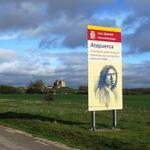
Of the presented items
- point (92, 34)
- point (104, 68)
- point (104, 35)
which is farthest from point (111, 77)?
point (92, 34)

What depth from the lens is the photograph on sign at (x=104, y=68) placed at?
20.8 meters

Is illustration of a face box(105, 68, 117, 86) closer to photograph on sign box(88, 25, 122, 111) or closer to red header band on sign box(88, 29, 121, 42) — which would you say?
photograph on sign box(88, 25, 122, 111)

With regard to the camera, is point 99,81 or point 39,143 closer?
point 39,143

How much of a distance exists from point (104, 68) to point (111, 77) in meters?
0.59

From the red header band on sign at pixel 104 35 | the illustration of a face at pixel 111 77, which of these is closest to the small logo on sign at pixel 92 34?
the red header band on sign at pixel 104 35

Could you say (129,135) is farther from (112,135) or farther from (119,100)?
(119,100)

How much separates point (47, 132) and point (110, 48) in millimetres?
4519

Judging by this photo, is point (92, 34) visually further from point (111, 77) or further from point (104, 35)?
point (111, 77)

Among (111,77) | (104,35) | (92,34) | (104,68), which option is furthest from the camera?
(111,77)

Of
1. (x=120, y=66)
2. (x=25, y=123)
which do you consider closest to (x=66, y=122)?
(x=25, y=123)

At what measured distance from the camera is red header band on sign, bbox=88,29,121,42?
20656 mm

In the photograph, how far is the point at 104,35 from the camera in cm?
2112

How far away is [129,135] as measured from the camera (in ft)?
59.1

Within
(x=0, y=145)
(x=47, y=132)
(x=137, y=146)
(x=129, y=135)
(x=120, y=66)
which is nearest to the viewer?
(x=137, y=146)
